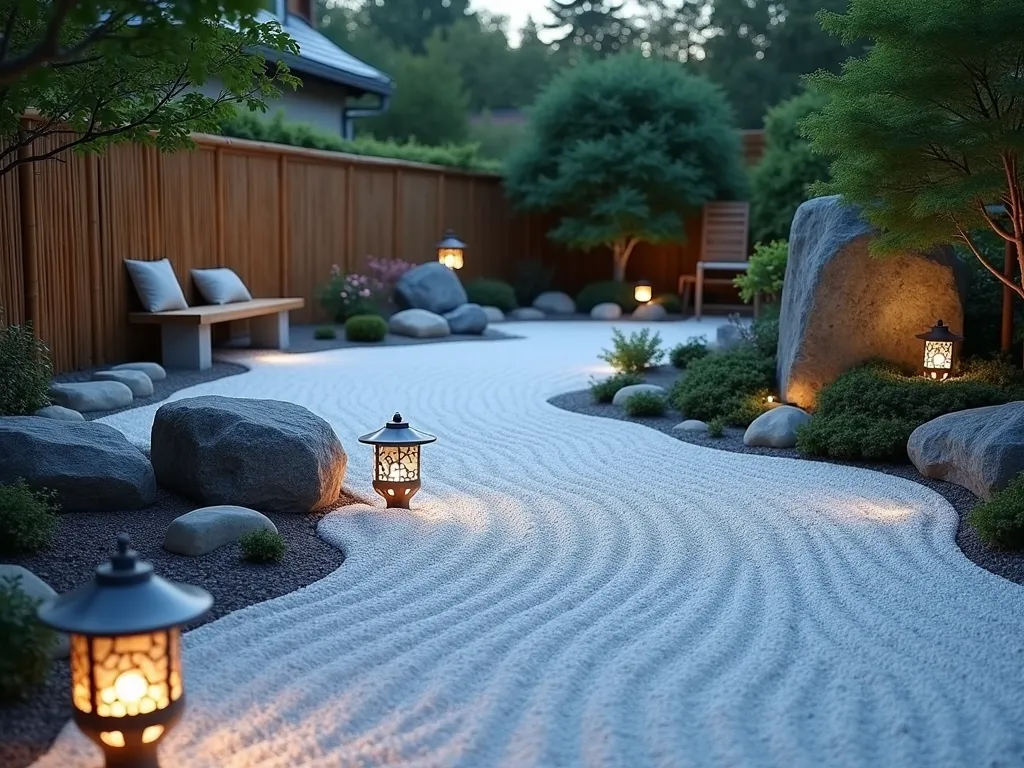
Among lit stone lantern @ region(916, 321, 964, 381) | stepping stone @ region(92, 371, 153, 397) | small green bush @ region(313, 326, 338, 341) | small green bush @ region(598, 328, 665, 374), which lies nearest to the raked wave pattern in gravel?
lit stone lantern @ region(916, 321, 964, 381)

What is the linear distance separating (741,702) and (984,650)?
1.08 meters

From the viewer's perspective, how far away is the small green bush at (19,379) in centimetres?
746

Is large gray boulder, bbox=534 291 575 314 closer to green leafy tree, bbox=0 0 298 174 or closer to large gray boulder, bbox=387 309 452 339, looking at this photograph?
large gray boulder, bbox=387 309 452 339

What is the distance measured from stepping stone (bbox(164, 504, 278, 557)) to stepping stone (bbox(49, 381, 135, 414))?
404 cm

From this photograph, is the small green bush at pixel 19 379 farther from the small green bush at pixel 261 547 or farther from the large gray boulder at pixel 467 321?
the large gray boulder at pixel 467 321

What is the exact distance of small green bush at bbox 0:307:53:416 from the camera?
7.46 metres

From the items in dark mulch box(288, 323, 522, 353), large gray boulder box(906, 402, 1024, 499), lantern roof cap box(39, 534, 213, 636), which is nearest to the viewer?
lantern roof cap box(39, 534, 213, 636)

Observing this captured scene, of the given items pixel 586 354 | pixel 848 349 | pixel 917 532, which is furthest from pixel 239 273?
pixel 917 532

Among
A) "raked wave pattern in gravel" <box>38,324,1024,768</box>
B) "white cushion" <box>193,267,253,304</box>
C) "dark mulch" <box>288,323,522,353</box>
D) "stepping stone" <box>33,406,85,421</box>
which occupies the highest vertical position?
"white cushion" <box>193,267,253,304</box>

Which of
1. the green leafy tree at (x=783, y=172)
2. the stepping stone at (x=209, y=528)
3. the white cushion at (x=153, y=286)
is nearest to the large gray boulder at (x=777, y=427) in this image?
the stepping stone at (x=209, y=528)

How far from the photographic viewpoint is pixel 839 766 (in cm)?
302

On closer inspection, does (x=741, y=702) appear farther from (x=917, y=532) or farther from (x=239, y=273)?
(x=239, y=273)

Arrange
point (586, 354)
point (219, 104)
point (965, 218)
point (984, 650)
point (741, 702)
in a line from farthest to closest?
point (586, 354) < point (965, 218) < point (219, 104) < point (984, 650) < point (741, 702)

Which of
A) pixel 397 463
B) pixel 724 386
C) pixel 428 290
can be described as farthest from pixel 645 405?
pixel 428 290
